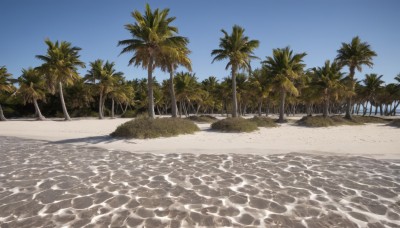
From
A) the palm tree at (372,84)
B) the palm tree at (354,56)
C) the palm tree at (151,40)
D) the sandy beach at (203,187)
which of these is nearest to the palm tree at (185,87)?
the palm tree at (151,40)

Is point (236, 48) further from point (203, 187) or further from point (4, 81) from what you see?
point (4, 81)

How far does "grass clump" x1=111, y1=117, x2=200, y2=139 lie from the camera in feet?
46.0

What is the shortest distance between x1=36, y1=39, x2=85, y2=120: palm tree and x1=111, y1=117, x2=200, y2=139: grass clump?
20.6m

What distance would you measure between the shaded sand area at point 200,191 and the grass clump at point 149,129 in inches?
177

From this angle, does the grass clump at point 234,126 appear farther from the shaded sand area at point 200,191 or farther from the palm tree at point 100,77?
the palm tree at point 100,77

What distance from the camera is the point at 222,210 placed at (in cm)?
487

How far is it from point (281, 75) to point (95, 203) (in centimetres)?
2453

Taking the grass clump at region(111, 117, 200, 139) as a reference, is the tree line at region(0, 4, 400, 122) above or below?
above

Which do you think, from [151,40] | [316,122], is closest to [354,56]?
[316,122]

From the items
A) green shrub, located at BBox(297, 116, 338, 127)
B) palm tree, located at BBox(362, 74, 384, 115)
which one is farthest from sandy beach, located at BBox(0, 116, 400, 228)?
palm tree, located at BBox(362, 74, 384, 115)

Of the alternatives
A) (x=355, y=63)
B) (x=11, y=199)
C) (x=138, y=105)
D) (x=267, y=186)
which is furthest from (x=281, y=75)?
(x=138, y=105)

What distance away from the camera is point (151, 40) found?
58.2ft

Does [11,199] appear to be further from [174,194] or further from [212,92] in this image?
[212,92]

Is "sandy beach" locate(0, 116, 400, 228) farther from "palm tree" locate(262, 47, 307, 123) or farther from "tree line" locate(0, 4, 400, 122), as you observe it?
"palm tree" locate(262, 47, 307, 123)
